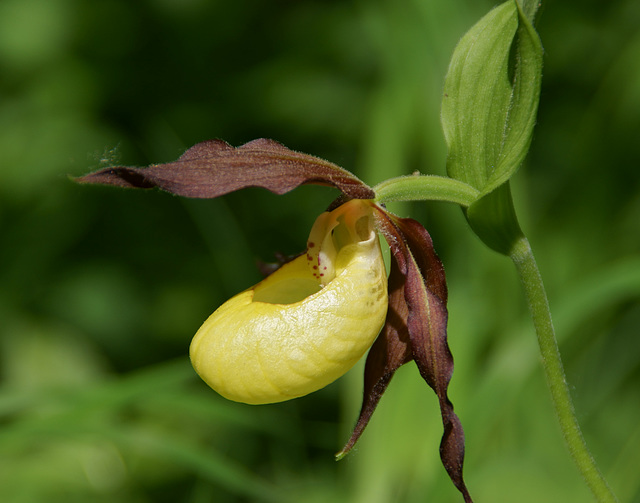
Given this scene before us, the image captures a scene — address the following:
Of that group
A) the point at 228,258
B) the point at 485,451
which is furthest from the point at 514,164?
the point at 228,258

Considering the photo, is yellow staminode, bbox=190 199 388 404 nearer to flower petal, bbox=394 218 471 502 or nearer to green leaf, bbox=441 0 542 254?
flower petal, bbox=394 218 471 502

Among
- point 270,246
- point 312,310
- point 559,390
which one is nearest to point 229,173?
point 312,310

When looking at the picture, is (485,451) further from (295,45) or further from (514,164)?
(295,45)

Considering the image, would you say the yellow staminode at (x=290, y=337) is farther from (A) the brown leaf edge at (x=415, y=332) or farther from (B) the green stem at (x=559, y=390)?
(B) the green stem at (x=559, y=390)

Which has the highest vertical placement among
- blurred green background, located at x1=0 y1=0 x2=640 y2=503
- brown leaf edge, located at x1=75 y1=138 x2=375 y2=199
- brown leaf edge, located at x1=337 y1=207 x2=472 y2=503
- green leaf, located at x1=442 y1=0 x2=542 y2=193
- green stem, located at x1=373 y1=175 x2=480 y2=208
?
green leaf, located at x1=442 y1=0 x2=542 y2=193

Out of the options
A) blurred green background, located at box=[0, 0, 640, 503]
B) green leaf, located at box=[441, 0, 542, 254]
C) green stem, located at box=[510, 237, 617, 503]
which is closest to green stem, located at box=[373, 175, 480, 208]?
green leaf, located at box=[441, 0, 542, 254]

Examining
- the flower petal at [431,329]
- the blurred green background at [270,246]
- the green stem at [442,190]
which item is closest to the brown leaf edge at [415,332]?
the flower petal at [431,329]
